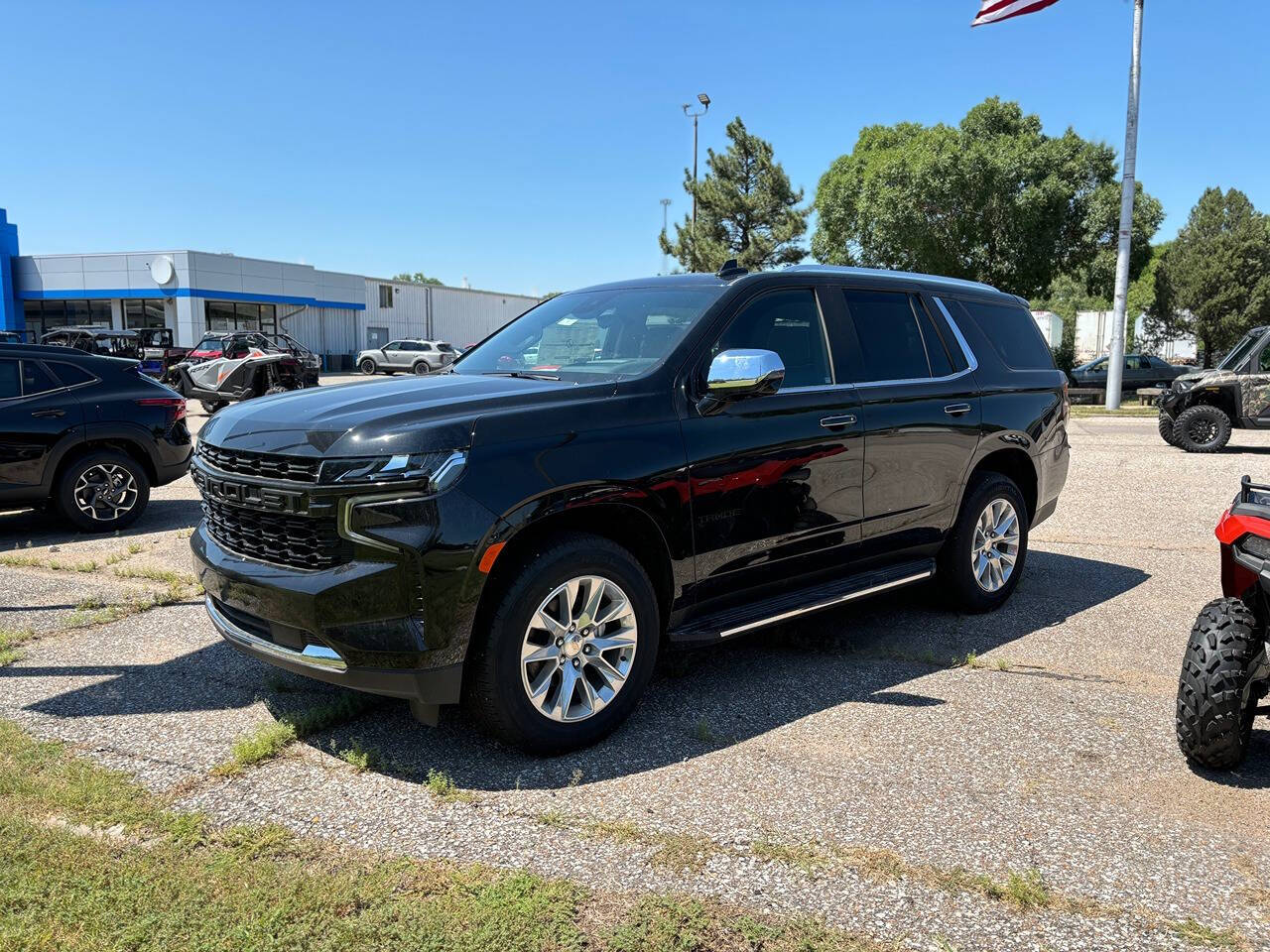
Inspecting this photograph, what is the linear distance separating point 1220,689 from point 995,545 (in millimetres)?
2419

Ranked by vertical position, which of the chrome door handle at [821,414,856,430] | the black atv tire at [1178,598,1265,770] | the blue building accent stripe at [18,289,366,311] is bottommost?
the black atv tire at [1178,598,1265,770]

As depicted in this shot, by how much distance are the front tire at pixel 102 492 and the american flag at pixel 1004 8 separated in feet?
57.6

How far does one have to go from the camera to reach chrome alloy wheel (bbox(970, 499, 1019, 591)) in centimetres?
571

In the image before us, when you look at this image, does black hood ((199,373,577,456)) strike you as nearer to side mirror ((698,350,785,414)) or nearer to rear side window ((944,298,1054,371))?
side mirror ((698,350,785,414))

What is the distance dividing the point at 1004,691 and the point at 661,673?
163 cm

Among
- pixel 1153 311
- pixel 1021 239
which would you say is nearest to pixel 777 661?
pixel 1021 239

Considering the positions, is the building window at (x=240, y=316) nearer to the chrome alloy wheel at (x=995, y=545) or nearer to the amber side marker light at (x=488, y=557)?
the chrome alloy wheel at (x=995, y=545)

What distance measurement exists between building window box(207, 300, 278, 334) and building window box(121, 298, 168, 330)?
2162 mm

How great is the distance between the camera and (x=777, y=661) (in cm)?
495

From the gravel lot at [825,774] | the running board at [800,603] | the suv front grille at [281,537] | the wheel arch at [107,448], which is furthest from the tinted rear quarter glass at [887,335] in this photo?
the wheel arch at [107,448]

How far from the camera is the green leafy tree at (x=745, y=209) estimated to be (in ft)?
155

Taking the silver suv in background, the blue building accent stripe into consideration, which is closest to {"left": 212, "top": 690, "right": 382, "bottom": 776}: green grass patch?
the silver suv in background

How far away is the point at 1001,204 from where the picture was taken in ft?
112

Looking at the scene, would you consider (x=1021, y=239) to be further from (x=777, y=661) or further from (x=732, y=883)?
(x=732, y=883)
